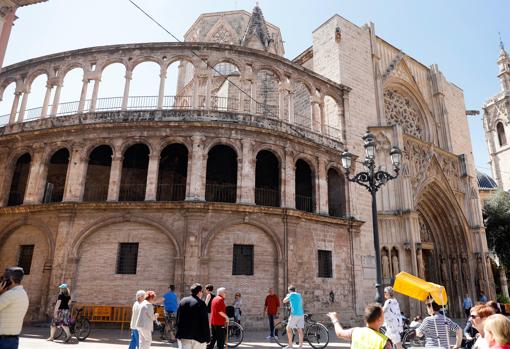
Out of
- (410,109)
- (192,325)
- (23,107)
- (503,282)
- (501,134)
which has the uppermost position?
(501,134)

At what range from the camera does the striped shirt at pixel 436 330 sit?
19.5 feet

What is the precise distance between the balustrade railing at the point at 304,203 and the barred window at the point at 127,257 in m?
8.20

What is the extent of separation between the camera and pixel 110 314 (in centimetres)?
1314

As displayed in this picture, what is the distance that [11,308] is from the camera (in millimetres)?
3951

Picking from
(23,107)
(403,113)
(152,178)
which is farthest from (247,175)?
(403,113)

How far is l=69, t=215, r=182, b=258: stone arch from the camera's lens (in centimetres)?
1444

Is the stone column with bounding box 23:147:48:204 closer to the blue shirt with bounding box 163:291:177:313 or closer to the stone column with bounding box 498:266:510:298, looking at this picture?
the blue shirt with bounding box 163:291:177:313

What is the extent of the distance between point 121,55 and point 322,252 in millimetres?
13491

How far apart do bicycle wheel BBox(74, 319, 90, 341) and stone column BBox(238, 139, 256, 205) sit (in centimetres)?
713

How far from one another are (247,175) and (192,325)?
420 inches

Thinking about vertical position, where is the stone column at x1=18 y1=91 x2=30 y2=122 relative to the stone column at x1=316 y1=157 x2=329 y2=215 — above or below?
above

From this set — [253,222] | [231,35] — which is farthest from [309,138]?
[231,35]

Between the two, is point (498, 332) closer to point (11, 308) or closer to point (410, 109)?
point (11, 308)

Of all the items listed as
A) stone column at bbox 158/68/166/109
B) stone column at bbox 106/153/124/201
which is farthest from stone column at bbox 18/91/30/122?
stone column at bbox 158/68/166/109
